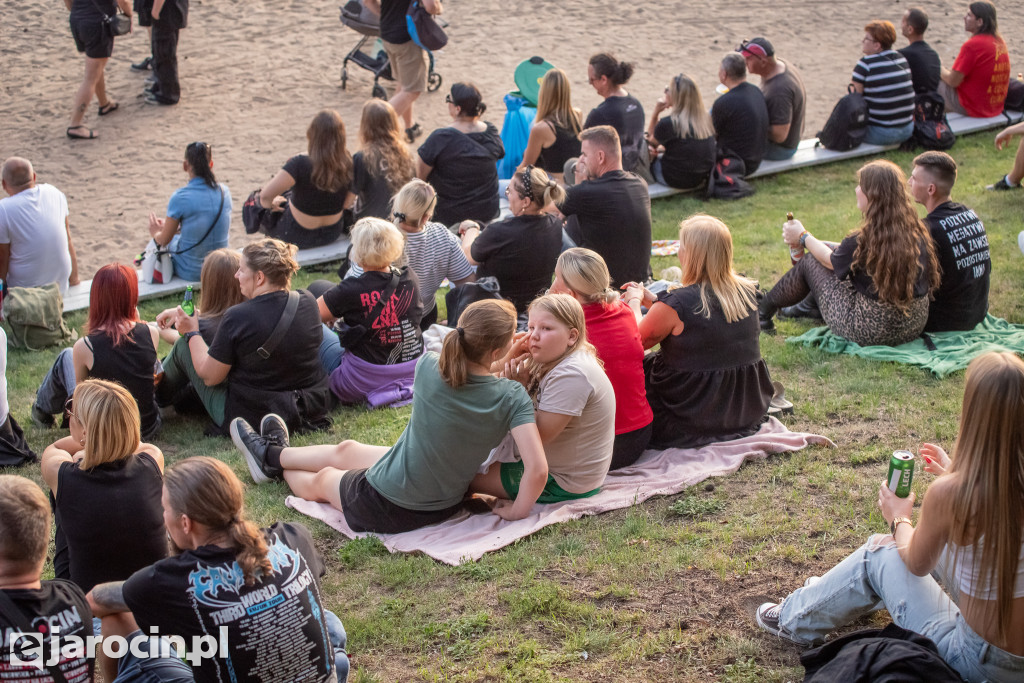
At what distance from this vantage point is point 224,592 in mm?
2988

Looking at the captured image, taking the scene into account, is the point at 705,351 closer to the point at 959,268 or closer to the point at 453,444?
the point at 453,444

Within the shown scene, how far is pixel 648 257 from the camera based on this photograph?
728cm

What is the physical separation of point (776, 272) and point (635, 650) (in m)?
4.76

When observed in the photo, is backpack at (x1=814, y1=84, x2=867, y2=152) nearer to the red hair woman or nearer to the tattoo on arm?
the red hair woman

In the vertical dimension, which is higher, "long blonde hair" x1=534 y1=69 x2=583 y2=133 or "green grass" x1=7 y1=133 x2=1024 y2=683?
"long blonde hair" x1=534 y1=69 x2=583 y2=133

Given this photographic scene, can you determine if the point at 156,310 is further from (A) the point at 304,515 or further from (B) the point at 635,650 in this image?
(B) the point at 635,650

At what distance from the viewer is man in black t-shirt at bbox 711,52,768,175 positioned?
963 centimetres

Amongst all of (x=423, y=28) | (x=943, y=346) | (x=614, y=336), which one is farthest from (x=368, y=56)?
(x=614, y=336)

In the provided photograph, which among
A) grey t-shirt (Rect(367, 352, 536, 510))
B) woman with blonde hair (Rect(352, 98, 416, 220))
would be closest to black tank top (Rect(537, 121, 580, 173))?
woman with blonde hair (Rect(352, 98, 416, 220))

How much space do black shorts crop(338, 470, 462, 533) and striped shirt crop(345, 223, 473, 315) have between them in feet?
7.73

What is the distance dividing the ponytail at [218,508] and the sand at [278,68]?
616 cm

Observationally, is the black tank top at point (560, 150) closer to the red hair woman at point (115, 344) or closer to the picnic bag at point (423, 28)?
the picnic bag at point (423, 28)

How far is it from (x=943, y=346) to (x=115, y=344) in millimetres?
4934

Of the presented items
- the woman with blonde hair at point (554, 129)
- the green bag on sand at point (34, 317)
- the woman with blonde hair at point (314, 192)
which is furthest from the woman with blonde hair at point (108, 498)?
the woman with blonde hair at point (554, 129)
